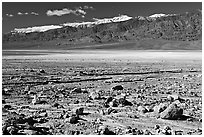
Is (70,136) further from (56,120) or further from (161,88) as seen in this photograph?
(161,88)

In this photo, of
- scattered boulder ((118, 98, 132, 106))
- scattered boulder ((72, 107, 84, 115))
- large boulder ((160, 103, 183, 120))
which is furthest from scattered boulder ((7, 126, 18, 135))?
scattered boulder ((118, 98, 132, 106))

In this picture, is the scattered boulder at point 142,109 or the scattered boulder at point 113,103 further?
the scattered boulder at point 113,103

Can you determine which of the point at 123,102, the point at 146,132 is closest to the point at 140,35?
the point at 123,102

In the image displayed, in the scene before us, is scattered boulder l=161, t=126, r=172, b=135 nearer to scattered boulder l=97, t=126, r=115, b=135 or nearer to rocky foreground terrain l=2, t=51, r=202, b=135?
rocky foreground terrain l=2, t=51, r=202, b=135

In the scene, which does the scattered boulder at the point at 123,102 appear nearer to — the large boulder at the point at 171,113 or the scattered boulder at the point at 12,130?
the large boulder at the point at 171,113

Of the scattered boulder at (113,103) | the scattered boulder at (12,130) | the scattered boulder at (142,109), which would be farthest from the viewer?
the scattered boulder at (113,103)

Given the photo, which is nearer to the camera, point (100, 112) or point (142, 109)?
point (100, 112)

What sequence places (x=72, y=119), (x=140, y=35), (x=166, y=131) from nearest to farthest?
(x=166, y=131)
(x=72, y=119)
(x=140, y=35)

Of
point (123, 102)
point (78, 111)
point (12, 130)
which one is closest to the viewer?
point (12, 130)

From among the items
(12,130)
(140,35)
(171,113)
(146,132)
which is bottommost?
(146,132)

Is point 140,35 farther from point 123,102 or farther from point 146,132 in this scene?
point 146,132

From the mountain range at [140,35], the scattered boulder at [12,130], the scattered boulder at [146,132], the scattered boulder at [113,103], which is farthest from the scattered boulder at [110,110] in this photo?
the mountain range at [140,35]

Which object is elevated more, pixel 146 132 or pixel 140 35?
pixel 140 35
